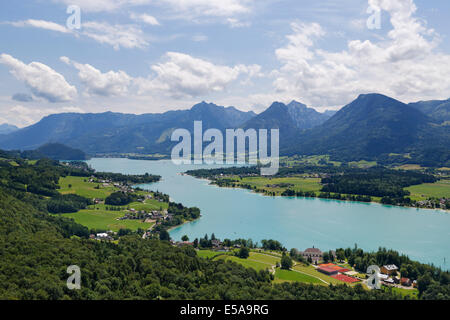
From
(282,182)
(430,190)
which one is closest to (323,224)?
(430,190)

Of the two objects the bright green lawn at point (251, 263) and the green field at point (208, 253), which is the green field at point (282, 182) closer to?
the green field at point (208, 253)

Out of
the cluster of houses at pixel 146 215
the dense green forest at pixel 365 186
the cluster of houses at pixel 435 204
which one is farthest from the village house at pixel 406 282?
the dense green forest at pixel 365 186

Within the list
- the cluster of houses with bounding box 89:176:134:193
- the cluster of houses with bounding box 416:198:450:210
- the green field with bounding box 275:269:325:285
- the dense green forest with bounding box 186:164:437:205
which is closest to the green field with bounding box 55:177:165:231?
the cluster of houses with bounding box 89:176:134:193

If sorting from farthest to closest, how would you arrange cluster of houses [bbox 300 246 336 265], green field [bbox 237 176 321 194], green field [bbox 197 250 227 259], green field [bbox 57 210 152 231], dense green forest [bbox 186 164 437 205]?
green field [bbox 237 176 321 194], dense green forest [bbox 186 164 437 205], green field [bbox 57 210 152 231], green field [bbox 197 250 227 259], cluster of houses [bbox 300 246 336 265]

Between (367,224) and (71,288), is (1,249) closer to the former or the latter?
(71,288)

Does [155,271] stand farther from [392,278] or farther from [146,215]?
[146,215]

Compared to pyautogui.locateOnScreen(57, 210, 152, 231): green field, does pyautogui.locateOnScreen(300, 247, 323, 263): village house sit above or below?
below

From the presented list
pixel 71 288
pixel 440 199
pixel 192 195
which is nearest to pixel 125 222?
pixel 192 195

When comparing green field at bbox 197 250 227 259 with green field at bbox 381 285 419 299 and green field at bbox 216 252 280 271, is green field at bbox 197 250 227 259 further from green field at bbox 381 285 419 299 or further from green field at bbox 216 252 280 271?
green field at bbox 381 285 419 299
